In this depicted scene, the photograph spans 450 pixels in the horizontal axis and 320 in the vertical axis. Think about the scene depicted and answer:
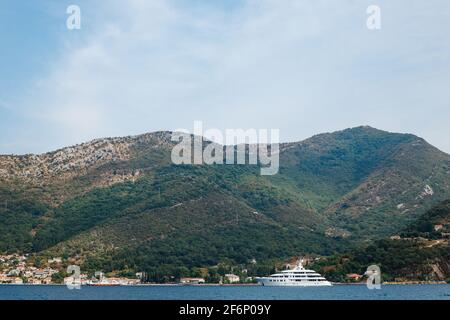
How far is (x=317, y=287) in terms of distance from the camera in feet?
344

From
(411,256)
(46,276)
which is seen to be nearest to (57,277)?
(46,276)

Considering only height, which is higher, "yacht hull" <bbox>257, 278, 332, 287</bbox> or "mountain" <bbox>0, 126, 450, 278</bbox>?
"mountain" <bbox>0, 126, 450, 278</bbox>

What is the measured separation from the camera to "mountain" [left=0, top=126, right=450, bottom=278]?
138250 mm

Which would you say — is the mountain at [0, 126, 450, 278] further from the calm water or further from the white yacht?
the calm water

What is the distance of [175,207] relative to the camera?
15212 centimetres

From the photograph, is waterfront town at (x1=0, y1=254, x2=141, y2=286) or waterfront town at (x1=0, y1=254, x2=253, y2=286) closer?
waterfront town at (x1=0, y1=254, x2=253, y2=286)

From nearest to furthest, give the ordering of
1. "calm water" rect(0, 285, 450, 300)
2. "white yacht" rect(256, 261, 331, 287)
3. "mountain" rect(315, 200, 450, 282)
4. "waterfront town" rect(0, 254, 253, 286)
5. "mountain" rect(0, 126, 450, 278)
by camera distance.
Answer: "calm water" rect(0, 285, 450, 300)
"mountain" rect(315, 200, 450, 282)
"white yacht" rect(256, 261, 331, 287)
"waterfront town" rect(0, 254, 253, 286)
"mountain" rect(0, 126, 450, 278)

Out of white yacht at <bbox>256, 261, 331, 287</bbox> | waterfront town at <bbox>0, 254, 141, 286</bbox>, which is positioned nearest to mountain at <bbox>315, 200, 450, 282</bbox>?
white yacht at <bbox>256, 261, 331, 287</bbox>

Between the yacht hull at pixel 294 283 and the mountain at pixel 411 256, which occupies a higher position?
the mountain at pixel 411 256

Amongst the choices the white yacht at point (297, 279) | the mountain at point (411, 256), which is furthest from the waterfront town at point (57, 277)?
the mountain at point (411, 256)

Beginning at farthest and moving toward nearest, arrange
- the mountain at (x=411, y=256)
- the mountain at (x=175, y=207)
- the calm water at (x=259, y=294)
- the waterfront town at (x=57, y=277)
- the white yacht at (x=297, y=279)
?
the mountain at (x=175, y=207) < the waterfront town at (x=57, y=277) < the white yacht at (x=297, y=279) < the mountain at (x=411, y=256) < the calm water at (x=259, y=294)

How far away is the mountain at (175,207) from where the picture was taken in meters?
138

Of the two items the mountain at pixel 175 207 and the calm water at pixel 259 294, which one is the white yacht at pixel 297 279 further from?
the mountain at pixel 175 207
